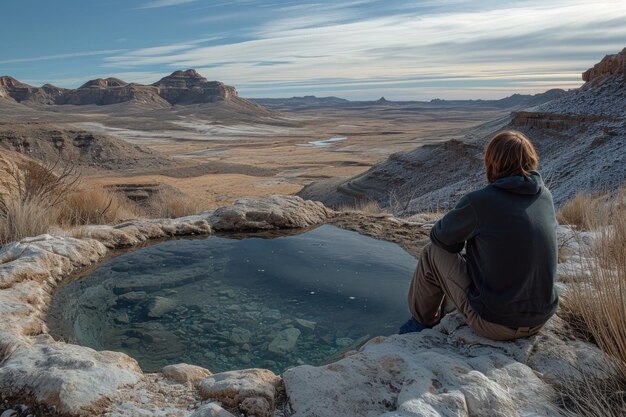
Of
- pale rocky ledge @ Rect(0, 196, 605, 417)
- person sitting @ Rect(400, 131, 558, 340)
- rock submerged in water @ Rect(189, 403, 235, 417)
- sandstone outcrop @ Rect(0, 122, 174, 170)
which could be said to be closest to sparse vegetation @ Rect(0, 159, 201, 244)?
pale rocky ledge @ Rect(0, 196, 605, 417)

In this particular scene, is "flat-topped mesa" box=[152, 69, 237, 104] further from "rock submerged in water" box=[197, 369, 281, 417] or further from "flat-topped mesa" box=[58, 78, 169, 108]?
"rock submerged in water" box=[197, 369, 281, 417]

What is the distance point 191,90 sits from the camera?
111625mm

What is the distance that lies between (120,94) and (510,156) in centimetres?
10961

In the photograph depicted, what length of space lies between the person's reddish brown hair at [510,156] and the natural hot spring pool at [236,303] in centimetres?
156

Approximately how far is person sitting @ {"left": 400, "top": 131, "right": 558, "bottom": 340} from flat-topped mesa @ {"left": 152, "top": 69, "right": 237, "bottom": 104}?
4119 inches

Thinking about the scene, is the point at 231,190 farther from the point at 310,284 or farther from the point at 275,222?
the point at 310,284

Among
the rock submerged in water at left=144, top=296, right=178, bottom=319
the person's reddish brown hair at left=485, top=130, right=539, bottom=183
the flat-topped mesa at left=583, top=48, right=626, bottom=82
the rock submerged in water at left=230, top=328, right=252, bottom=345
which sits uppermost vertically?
the flat-topped mesa at left=583, top=48, right=626, bottom=82

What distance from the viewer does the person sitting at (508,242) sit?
2629mm

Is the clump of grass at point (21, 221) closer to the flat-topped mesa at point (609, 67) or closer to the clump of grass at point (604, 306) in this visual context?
the clump of grass at point (604, 306)

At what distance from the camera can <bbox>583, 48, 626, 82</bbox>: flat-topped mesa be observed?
41.6ft

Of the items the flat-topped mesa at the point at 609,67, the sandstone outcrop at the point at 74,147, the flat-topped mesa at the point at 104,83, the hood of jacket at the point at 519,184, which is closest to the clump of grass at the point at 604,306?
the hood of jacket at the point at 519,184

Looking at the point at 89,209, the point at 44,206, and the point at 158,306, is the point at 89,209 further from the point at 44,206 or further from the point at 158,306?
the point at 158,306

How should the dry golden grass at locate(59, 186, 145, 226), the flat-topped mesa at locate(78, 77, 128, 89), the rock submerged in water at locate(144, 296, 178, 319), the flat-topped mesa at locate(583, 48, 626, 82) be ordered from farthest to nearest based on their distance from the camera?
the flat-topped mesa at locate(78, 77, 128, 89), the flat-topped mesa at locate(583, 48, 626, 82), the dry golden grass at locate(59, 186, 145, 226), the rock submerged in water at locate(144, 296, 178, 319)

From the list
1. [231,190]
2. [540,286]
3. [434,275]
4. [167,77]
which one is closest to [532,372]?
[540,286]
